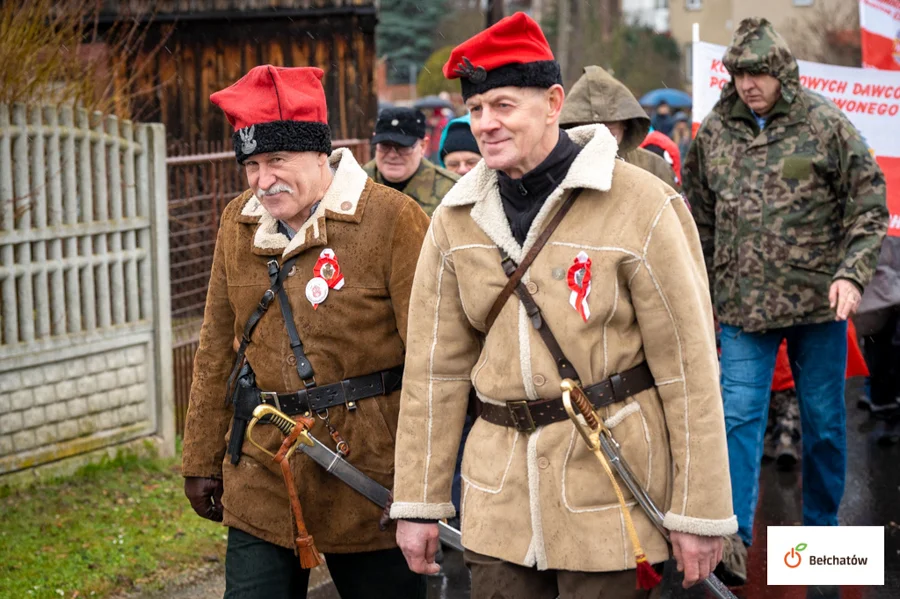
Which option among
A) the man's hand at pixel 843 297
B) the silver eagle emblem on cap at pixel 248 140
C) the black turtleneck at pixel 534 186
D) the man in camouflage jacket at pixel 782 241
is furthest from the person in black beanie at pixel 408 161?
the black turtleneck at pixel 534 186

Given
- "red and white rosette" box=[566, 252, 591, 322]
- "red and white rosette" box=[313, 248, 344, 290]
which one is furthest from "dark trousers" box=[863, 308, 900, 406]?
"red and white rosette" box=[566, 252, 591, 322]

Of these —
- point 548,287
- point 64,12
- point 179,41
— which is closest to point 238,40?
point 179,41

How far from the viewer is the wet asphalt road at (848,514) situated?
6113mm

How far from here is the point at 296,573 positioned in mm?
4500

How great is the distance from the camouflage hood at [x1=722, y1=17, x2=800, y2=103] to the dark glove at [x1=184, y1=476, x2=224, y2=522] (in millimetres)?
3068

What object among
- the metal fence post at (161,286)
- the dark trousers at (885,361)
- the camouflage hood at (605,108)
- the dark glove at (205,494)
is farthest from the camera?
the dark trousers at (885,361)

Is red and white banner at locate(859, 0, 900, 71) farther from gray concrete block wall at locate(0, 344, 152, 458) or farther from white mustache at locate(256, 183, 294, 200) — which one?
white mustache at locate(256, 183, 294, 200)

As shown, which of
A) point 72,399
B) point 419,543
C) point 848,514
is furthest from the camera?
point 72,399

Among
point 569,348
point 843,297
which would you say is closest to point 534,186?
point 569,348

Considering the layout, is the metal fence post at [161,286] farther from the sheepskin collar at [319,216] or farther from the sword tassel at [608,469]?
the sword tassel at [608,469]

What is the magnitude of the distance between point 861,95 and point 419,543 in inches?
262

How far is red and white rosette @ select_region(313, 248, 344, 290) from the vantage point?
439cm

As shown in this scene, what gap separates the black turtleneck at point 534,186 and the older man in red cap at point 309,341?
0.72 m

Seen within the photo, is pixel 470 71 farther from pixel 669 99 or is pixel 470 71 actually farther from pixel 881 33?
pixel 669 99
